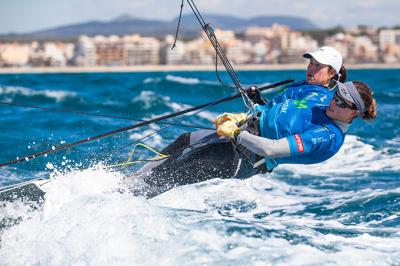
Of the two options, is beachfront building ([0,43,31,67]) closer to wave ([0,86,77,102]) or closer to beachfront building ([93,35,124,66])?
beachfront building ([93,35,124,66])

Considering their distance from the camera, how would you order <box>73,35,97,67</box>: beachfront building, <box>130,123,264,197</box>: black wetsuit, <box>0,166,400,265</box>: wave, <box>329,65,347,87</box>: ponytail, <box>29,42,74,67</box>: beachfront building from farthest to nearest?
1. <box>73,35,97,67</box>: beachfront building
2. <box>29,42,74,67</box>: beachfront building
3. <box>130,123,264,197</box>: black wetsuit
4. <box>329,65,347,87</box>: ponytail
5. <box>0,166,400,265</box>: wave

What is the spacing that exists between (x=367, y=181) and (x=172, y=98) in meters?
10.5

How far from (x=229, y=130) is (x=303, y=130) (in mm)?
514

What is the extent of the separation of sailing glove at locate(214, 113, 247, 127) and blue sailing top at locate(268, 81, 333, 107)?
0.75ft

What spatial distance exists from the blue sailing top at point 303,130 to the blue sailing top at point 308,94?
0.17 feet

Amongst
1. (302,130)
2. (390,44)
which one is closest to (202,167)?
(302,130)

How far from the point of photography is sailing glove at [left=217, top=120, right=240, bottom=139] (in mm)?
5142

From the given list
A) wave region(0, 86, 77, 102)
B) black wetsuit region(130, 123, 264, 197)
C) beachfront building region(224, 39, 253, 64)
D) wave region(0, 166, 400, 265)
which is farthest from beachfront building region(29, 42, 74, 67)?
wave region(0, 166, 400, 265)

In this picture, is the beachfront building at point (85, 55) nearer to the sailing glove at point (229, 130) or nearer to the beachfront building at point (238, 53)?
the beachfront building at point (238, 53)

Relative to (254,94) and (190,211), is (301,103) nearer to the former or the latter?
(254,94)

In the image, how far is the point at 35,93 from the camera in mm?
18500

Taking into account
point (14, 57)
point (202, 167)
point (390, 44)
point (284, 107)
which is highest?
point (284, 107)

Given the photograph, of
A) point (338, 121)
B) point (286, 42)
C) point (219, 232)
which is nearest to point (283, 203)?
point (338, 121)

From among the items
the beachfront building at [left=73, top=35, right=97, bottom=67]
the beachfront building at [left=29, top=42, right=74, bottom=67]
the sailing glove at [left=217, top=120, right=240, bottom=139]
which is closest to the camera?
the sailing glove at [left=217, top=120, right=240, bottom=139]
